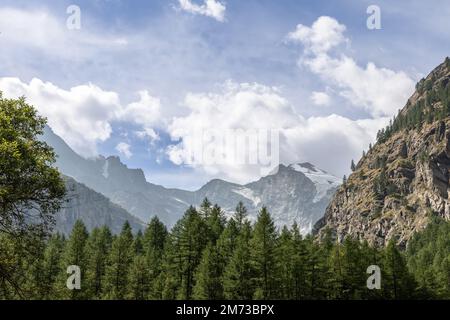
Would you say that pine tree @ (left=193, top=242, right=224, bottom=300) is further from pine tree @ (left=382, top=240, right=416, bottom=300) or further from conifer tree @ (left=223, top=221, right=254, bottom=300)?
pine tree @ (left=382, top=240, right=416, bottom=300)

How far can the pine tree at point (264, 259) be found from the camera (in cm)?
6228

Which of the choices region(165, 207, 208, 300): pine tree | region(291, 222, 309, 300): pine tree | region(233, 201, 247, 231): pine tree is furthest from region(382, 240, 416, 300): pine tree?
region(165, 207, 208, 300): pine tree

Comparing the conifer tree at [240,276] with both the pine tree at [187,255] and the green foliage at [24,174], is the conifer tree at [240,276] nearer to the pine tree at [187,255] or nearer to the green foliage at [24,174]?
the pine tree at [187,255]

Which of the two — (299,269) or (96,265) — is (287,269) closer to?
(299,269)

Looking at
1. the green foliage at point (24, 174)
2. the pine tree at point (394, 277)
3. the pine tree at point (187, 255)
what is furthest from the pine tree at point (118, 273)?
the green foliage at point (24, 174)

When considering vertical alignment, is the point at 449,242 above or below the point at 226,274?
above

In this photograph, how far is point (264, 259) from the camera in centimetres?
6228

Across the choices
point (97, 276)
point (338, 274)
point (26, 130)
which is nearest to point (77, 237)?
point (97, 276)

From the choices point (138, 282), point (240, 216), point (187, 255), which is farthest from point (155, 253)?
point (187, 255)
